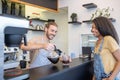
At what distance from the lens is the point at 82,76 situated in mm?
2219

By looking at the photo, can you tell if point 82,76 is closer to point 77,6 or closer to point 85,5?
point 85,5

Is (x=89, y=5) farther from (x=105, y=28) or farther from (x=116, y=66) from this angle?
(x=116, y=66)

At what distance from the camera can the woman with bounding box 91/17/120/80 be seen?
1.60 m

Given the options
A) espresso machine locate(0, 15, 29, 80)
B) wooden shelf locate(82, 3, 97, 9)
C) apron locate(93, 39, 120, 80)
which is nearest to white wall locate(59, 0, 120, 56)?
wooden shelf locate(82, 3, 97, 9)

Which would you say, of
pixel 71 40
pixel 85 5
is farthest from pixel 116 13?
pixel 71 40

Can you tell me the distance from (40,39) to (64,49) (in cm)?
340

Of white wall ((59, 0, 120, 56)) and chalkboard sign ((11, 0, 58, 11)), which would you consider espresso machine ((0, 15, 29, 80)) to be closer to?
chalkboard sign ((11, 0, 58, 11))

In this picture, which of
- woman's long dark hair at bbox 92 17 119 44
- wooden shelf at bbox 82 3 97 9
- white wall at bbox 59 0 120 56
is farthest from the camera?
white wall at bbox 59 0 120 56

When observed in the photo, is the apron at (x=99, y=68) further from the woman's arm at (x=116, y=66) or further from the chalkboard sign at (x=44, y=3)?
the chalkboard sign at (x=44, y=3)

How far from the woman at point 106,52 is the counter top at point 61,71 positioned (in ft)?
0.94

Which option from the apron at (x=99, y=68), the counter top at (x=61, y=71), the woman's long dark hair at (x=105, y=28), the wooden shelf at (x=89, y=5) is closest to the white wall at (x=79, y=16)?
the wooden shelf at (x=89, y=5)

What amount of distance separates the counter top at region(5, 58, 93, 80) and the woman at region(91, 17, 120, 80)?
0.29 meters

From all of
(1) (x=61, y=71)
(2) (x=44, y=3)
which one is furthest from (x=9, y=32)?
(2) (x=44, y=3)

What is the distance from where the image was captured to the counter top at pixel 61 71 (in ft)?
4.67
